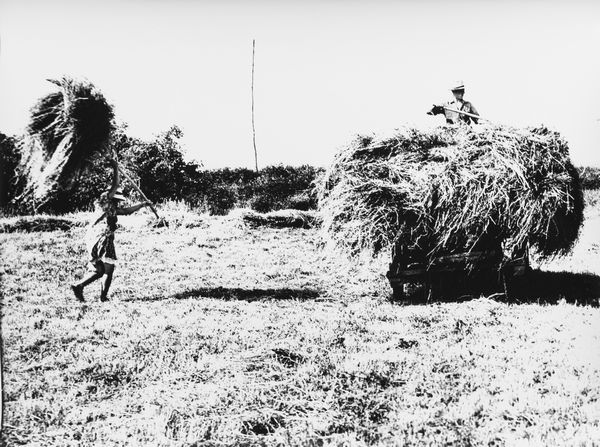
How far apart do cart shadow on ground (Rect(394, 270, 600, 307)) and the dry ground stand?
0.23ft

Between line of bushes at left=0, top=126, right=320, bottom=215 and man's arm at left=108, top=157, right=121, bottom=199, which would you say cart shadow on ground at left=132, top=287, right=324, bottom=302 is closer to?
man's arm at left=108, top=157, right=121, bottom=199

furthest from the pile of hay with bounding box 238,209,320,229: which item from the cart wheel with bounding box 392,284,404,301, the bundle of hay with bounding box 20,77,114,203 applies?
the bundle of hay with bounding box 20,77,114,203

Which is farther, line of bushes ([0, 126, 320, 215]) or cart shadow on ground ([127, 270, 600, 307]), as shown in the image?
line of bushes ([0, 126, 320, 215])

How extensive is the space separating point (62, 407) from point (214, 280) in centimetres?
485

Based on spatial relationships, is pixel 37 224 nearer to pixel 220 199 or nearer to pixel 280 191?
pixel 220 199

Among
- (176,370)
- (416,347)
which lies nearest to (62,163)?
(176,370)

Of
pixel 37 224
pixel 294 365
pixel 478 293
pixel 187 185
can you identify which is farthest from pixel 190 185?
pixel 294 365

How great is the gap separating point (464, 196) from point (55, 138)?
5.18 metres

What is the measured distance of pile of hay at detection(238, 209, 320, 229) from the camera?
14.9 meters

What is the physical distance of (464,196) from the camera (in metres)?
6.44

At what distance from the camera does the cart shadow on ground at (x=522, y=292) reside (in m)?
6.96

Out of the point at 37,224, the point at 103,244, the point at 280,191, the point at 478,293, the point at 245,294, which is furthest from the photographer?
the point at 280,191

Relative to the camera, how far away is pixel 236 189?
2084 cm

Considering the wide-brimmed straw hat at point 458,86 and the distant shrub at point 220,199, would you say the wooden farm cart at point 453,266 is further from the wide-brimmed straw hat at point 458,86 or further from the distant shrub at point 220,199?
the distant shrub at point 220,199
